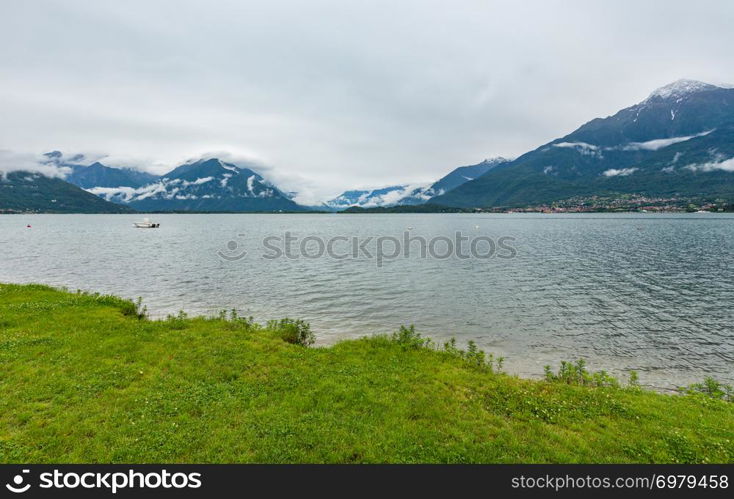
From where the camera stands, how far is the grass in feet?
32.9

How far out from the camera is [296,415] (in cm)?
1180

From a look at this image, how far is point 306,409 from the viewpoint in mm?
12320

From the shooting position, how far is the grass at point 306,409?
1004 centimetres
